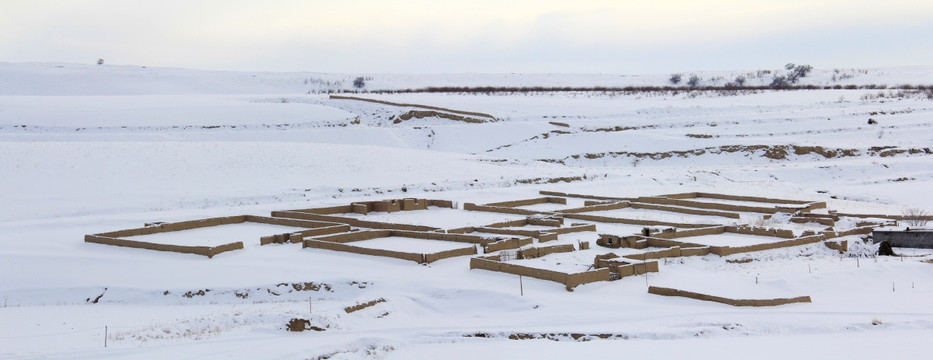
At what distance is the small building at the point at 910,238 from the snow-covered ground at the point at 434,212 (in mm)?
813

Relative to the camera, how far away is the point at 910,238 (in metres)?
17.5

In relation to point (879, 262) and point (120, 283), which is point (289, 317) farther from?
point (879, 262)

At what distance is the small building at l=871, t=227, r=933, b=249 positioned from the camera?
17.5 metres

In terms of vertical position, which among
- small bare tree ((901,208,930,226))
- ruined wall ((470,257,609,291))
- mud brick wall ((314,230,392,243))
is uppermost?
ruined wall ((470,257,609,291))

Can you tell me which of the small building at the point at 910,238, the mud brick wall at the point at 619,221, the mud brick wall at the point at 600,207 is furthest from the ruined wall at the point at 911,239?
the mud brick wall at the point at 600,207

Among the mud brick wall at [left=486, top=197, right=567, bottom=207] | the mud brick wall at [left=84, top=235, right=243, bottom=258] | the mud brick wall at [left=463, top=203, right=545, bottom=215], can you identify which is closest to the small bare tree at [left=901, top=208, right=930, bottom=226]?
the mud brick wall at [left=463, top=203, right=545, bottom=215]

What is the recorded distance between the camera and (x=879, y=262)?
49.5 feet

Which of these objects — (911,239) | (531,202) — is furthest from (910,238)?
(531,202)

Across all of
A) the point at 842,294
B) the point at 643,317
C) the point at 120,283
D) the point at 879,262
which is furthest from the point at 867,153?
the point at 120,283

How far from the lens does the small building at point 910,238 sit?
1750 centimetres

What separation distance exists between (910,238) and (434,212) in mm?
10706

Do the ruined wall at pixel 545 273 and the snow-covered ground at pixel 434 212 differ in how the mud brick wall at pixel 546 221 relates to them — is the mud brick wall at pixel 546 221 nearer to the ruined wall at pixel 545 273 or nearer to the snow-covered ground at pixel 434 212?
the snow-covered ground at pixel 434 212

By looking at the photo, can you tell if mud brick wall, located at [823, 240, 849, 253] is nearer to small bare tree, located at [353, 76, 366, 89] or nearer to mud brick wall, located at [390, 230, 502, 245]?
mud brick wall, located at [390, 230, 502, 245]

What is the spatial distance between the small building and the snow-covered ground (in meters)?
0.81
